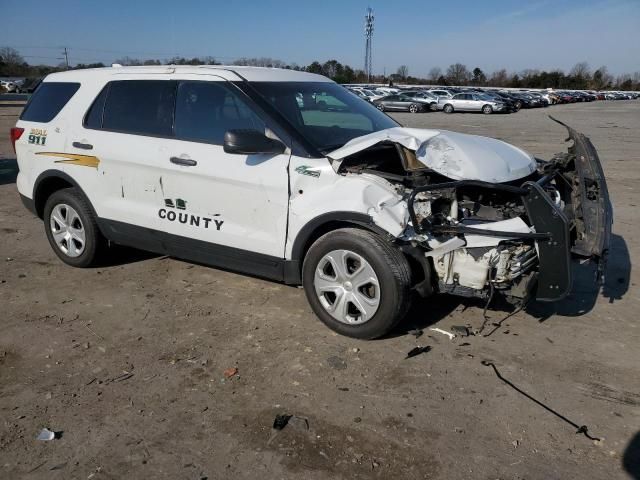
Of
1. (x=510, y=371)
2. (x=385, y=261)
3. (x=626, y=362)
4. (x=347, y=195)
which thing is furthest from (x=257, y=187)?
(x=626, y=362)

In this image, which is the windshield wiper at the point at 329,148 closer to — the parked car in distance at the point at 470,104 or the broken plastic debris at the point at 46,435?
the broken plastic debris at the point at 46,435

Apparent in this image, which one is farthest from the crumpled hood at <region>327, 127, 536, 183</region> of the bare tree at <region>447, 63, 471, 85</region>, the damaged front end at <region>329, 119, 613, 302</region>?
the bare tree at <region>447, 63, 471, 85</region>

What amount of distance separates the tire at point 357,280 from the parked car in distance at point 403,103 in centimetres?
3711

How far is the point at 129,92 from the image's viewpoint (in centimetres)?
490

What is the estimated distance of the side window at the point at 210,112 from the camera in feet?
14.1

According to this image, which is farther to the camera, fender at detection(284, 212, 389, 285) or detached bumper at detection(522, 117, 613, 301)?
fender at detection(284, 212, 389, 285)

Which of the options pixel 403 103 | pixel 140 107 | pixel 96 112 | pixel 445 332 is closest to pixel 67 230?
pixel 96 112

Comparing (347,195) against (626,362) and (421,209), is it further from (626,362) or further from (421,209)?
(626,362)

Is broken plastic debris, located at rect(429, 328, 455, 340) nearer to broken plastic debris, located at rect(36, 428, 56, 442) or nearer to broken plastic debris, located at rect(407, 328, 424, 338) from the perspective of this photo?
broken plastic debris, located at rect(407, 328, 424, 338)

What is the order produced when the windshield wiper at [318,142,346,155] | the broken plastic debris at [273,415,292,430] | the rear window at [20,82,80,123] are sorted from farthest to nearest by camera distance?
the rear window at [20,82,80,123], the windshield wiper at [318,142,346,155], the broken plastic debris at [273,415,292,430]

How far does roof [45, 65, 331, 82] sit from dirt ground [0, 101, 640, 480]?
1.86m

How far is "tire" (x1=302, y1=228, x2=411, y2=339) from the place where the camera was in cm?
373

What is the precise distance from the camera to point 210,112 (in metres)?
4.44

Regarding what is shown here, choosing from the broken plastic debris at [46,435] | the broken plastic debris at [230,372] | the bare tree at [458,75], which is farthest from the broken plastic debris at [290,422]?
the bare tree at [458,75]
